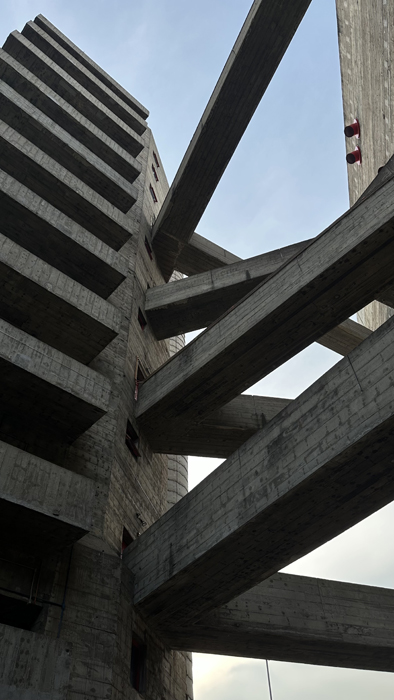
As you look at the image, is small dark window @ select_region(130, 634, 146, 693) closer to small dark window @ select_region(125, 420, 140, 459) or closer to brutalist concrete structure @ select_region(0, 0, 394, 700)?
brutalist concrete structure @ select_region(0, 0, 394, 700)

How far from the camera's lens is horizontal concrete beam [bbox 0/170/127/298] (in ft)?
45.9

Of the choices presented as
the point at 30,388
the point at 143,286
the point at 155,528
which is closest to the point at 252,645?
the point at 155,528

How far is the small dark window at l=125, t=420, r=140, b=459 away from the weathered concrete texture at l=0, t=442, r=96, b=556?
436 centimetres

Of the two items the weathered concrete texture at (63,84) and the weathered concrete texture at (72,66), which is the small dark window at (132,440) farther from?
the weathered concrete texture at (72,66)

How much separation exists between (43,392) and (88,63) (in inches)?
894

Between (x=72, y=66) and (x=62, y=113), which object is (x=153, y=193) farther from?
(x=72, y=66)

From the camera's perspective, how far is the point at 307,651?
479 inches

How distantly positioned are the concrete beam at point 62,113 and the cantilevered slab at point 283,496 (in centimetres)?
1504

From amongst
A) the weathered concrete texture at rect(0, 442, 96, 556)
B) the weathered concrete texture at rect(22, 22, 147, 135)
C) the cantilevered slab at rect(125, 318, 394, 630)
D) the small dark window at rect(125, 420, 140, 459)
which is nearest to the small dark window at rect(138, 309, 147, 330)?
the small dark window at rect(125, 420, 140, 459)

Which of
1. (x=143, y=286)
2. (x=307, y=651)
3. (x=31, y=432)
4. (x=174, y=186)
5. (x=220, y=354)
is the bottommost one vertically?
(x=307, y=651)

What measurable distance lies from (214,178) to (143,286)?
4918mm

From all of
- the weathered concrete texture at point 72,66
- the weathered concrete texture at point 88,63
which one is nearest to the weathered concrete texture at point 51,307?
the weathered concrete texture at point 72,66

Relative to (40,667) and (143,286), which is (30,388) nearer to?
(40,667)

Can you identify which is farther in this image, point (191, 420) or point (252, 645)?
point (191, 420)
